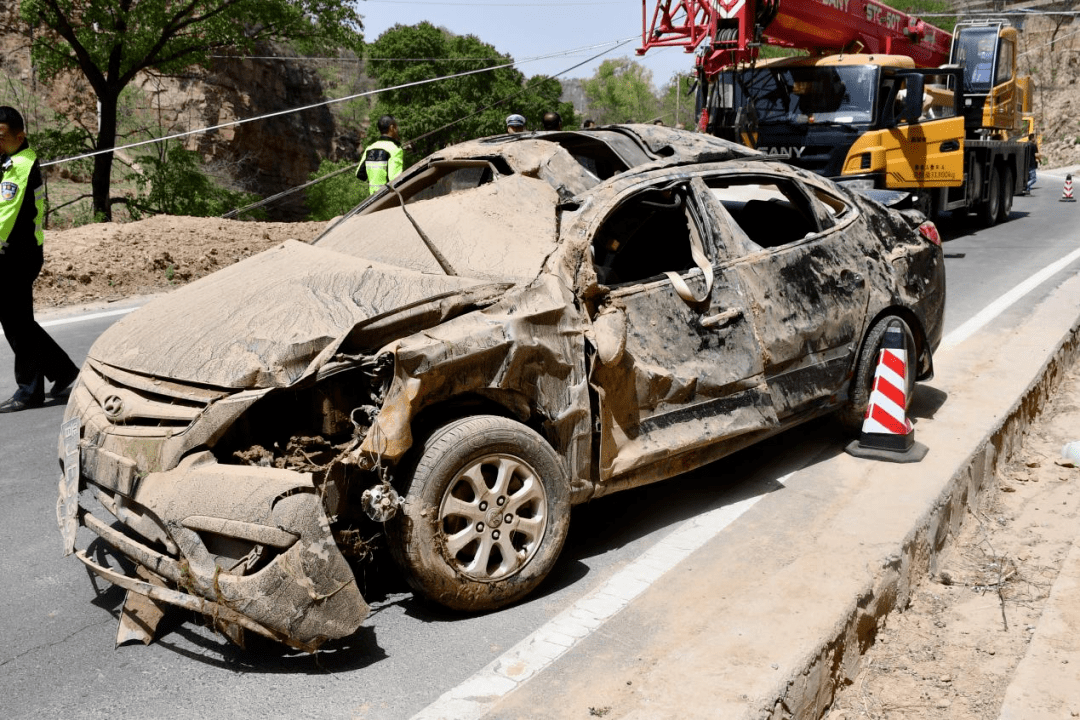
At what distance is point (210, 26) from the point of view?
20.3m

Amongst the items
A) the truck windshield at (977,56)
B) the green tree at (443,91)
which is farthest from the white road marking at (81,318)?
the green tree at (443,91)

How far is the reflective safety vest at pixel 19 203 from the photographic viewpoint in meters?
6.84

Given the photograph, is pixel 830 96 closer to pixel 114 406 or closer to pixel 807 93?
pixel 807 93

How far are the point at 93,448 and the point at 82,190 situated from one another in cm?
2672

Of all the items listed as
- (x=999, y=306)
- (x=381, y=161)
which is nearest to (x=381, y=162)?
(x=381, y=161)

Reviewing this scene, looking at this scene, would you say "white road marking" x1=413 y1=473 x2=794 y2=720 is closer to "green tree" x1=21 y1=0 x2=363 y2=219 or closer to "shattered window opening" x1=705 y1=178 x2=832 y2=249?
"shattered window opening" x1=705 y1=178 x2=832 y2=249

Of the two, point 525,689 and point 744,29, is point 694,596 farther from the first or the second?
point 744,29

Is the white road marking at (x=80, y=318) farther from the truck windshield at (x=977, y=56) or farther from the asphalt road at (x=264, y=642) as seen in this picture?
the truck windshield at (x=977, y=56)

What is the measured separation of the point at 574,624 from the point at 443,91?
5348cm

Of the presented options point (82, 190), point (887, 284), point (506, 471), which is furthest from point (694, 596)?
point (82, 190)

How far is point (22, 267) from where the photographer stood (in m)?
7.02

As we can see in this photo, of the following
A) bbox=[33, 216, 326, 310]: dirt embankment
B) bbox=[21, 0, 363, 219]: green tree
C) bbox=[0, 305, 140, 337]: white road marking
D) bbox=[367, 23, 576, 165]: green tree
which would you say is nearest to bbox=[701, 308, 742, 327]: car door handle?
bbox=[0, 305, 140, 337]: white road marking

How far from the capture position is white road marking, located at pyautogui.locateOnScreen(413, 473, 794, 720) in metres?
3.30

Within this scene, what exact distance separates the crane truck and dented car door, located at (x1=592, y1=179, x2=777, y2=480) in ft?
32.0
